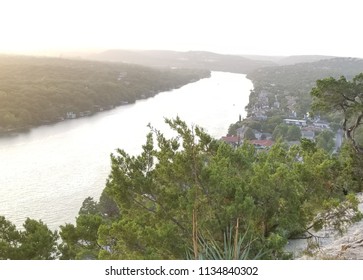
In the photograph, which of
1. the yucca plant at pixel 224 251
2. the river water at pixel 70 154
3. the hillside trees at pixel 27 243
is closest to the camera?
the yucca plant at pixel 224 251

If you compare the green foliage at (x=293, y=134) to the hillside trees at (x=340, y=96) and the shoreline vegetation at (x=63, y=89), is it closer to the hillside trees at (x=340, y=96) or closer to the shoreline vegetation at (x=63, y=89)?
the shoreline vegetation at (x=63, y=89)

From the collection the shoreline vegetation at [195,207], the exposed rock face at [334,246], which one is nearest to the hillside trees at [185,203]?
the shoreline vegetation at [195,207]

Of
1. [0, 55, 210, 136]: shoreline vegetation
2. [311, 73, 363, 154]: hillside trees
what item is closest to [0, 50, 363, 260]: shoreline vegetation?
[311, 73, 363, 154]: hillside trees

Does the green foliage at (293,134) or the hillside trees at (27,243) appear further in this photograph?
the green foliage at (293,134)

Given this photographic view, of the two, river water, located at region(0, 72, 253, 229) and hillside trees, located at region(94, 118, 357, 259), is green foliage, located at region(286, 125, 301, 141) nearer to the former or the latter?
river water, located at region(0, 72, 253, 229)

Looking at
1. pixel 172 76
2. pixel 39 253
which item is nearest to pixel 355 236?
pixel 39 253

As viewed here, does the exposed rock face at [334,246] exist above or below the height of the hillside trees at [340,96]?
below
